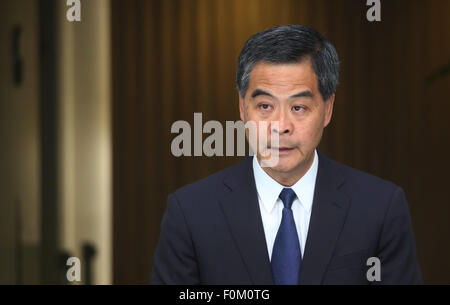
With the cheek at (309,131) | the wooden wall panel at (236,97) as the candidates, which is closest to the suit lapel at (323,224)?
the cheek at (309,131)

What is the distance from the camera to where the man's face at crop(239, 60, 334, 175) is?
148 cm

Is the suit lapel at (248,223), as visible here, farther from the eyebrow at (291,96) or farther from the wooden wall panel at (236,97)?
the wooden wall panel at (236,97)

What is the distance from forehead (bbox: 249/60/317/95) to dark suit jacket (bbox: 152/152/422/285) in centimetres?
25

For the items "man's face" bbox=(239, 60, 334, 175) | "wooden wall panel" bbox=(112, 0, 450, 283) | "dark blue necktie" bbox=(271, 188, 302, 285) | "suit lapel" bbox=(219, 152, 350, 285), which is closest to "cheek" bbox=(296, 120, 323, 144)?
"man's face" bbox=(239, 60, 334, 175)

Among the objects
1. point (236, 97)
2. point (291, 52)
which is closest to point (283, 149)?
point (291, 52)

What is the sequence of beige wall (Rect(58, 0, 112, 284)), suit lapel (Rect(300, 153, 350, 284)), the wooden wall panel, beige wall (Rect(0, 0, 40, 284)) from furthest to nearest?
the wooden wall panel, beige wall (Rect(58, 0, 112, 284)), beige wall (Rect(0, 0, 40, 284)), suit lapel (Rect(300, 153, 350, 284))

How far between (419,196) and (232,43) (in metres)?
1.23

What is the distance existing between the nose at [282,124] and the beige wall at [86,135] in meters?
1.46

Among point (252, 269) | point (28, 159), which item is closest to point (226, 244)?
point (252, 269)

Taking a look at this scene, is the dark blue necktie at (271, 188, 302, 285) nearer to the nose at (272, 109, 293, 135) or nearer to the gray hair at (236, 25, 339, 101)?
the nose at (272, 109, 293, 135)

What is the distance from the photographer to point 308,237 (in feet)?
4.85

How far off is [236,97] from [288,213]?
4.65 ft

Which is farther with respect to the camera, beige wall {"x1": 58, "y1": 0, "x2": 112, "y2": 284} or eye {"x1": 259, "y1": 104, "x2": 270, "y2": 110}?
beige wall {"x1": 58, "y1": 0, "x2": 112, "y2": 284}

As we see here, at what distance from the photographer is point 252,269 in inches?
57.5
